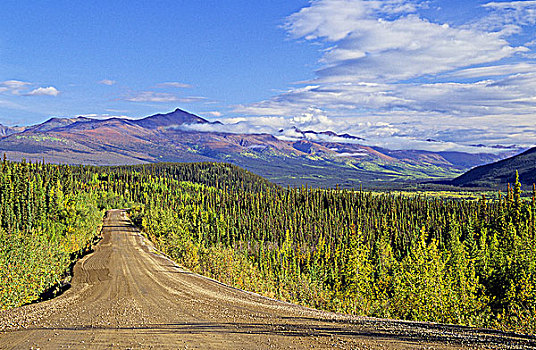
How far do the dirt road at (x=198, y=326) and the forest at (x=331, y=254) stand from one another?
7.47 meters

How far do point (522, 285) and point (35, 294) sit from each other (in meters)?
48.7

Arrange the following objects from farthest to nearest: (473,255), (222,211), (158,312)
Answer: (222,211) < (473,255) < (158,312)

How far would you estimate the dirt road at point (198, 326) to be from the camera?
55.8 feet

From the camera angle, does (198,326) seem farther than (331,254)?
No

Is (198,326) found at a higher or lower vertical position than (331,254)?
higher

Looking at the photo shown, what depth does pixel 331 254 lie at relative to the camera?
140 meters

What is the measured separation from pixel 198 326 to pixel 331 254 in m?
123

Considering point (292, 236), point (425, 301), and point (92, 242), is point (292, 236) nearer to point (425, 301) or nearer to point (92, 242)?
point (92, 242)

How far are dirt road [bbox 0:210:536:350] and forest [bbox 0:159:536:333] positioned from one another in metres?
7.47

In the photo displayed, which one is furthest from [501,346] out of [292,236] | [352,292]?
[292,236]

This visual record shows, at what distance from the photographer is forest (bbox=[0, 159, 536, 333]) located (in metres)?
36.7

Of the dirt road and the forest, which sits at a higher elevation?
the dirt road

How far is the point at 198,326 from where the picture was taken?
20922 millimetres

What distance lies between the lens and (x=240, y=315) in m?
23.0
